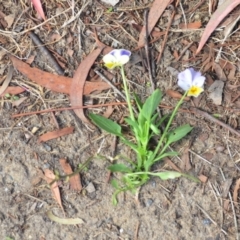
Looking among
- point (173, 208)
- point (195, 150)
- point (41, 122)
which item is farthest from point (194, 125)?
point (41, 122)

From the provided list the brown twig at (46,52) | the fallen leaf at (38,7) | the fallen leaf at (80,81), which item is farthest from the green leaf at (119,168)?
the fallen leaf at (38,7)

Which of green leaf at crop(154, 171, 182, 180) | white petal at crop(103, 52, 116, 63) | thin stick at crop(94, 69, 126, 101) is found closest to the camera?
green leaf at crop(154, 171, 182, 180)

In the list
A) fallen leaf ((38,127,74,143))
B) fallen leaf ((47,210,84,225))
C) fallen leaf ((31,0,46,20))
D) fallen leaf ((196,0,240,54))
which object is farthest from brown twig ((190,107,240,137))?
fallen leaf ((31,0,46,20))

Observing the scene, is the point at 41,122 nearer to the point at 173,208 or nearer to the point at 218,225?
the point at 173,208

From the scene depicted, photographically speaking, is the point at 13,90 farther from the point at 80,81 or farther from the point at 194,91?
the point at 194,91

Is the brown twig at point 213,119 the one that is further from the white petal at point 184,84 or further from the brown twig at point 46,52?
the brown twig at point 46,52

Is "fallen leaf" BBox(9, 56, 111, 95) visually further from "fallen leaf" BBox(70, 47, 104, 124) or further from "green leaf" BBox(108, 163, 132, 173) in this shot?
"green leaf" BBox(108, 163, 132, 173)

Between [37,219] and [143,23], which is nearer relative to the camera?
[37,219]
